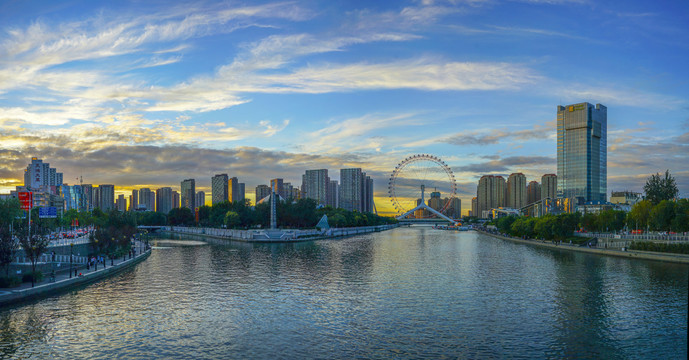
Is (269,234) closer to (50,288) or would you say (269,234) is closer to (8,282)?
(50,288)

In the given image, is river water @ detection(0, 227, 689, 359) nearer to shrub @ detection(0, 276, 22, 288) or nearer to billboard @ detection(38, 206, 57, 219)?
shrub @ detection(0, 276, 22, 288)

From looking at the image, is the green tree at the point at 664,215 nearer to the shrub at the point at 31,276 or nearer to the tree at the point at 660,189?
the tree at the point at 660,189

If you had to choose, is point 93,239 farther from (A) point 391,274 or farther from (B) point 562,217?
(B) point 562,217

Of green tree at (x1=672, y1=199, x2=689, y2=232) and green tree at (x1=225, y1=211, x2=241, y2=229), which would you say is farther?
green tree at (x1=225, y1=211, x2=241, y2=229)

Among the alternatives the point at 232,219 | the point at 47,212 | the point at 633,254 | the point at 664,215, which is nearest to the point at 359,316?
the point at 633,254

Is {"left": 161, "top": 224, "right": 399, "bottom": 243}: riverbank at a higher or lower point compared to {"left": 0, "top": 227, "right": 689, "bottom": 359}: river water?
lower

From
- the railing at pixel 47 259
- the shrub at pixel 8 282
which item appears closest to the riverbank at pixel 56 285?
the shrub at pixel 8 282

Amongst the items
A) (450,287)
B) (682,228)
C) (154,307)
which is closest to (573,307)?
A: (450,287)

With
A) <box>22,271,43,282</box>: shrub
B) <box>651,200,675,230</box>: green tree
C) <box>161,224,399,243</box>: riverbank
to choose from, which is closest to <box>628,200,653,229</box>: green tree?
<box>651,200,675,230</box>: green tree
